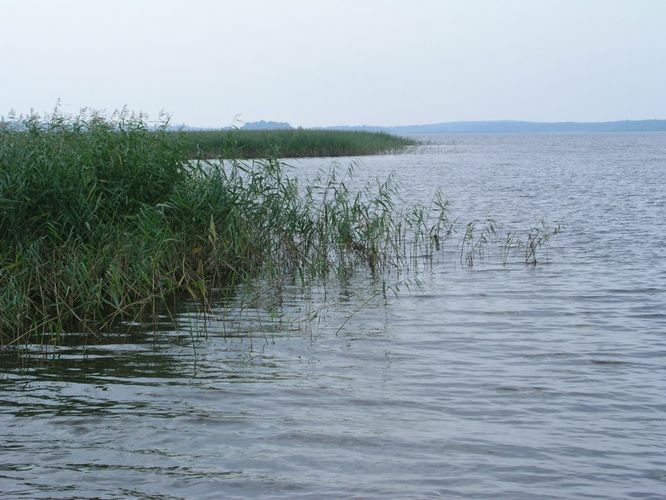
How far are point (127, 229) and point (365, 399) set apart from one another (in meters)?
5.20

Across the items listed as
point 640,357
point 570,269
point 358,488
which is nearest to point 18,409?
point 358,488

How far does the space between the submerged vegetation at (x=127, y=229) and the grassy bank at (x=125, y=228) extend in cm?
2

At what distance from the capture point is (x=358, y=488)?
564 cm

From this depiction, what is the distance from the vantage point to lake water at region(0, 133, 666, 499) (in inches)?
230

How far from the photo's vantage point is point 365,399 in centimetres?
762

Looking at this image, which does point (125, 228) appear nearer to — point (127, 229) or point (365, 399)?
point (127, 229)

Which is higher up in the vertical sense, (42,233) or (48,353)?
(42,233)

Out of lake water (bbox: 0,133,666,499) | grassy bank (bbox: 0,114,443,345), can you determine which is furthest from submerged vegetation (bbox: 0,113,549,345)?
lake water (bbox: 0,133,666,499)

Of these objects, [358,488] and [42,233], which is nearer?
[358,488]

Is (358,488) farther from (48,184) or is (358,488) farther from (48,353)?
(48,184)

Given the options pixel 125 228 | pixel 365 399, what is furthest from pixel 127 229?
pixel 365 399

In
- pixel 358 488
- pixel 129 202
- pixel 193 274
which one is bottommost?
pixel 358 488

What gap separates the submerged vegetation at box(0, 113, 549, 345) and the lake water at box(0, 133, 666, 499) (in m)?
0.63

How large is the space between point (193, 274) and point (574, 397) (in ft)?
20.6
